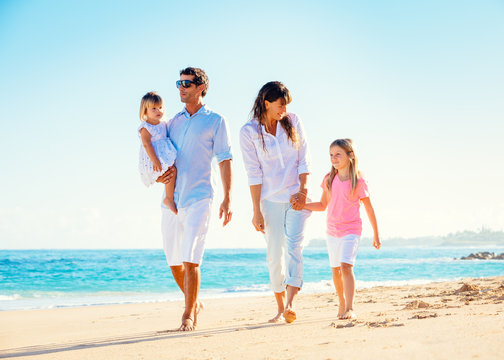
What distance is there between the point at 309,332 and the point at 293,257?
85 cm

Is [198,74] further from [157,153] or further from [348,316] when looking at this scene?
[348,316]

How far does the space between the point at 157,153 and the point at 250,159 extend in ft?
2.79

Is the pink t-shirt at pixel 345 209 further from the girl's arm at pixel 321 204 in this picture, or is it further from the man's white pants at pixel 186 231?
the man's white pants at pixel 186 231

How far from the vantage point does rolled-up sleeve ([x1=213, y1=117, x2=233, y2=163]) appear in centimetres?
415

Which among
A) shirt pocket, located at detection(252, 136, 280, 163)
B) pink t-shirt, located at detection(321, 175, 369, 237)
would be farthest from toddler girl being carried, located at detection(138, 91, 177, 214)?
pink t-shirt, located at detection(321, 175, 369, 237)

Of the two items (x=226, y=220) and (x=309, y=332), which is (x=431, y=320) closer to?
(x=309, y=332)

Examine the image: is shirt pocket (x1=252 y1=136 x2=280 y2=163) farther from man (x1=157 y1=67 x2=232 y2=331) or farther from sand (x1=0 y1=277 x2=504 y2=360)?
sand (x1=0 y1=277 x2=504 y2=360)

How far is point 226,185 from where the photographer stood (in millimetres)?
4145

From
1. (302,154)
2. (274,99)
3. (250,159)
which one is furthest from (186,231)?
(274,99)

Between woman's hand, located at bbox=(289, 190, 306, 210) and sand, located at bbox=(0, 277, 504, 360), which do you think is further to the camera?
woman's hand, located at bbox=(289, 190, 306, 210)

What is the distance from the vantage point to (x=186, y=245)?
3928 millimetres

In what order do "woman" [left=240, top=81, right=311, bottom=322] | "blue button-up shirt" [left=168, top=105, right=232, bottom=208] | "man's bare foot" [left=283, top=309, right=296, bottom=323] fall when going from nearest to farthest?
"man's bare foot" [left=283, top=309, right=296, bottom=323] < "blue button-up shirt" [left=168, top=105, right=232, bottom=208] < "woman" [left=240, top=81, right=311, bottom=322]

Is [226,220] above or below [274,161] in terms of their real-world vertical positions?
below

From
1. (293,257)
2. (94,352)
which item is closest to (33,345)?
(94,352)
